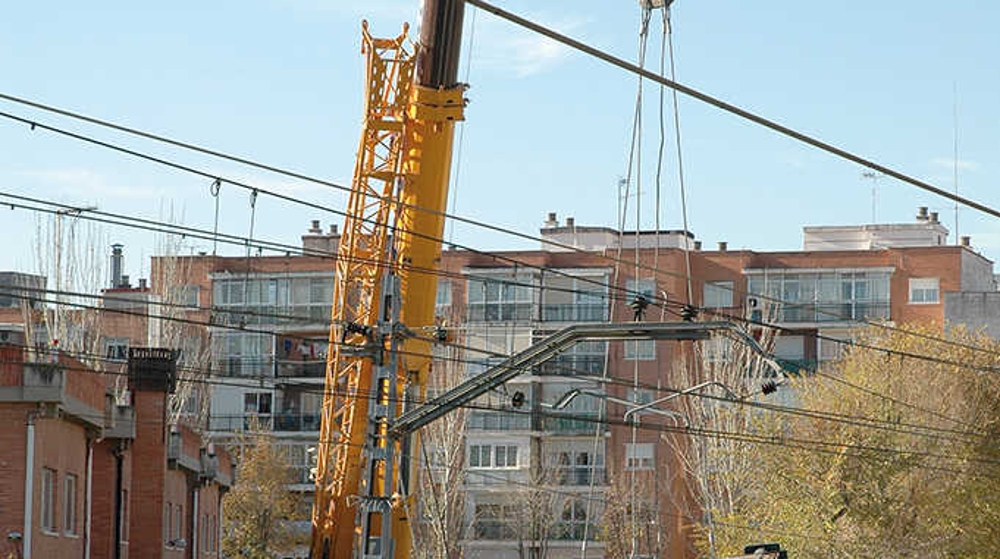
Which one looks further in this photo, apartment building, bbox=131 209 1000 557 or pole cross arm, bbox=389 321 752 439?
apartment building, bbox=131 209 1000 557

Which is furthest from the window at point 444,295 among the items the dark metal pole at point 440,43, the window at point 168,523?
the dark metal pole at point 440,43

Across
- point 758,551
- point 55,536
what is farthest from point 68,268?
point 758,551

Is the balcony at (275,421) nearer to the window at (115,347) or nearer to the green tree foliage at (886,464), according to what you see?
the window at (115,347)

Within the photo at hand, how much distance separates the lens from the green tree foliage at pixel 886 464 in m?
60.6

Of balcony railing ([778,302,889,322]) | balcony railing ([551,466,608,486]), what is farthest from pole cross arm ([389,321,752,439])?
balcony railing ([778,302,889,322])

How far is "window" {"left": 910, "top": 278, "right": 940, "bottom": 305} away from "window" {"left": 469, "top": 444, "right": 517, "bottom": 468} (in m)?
21.3

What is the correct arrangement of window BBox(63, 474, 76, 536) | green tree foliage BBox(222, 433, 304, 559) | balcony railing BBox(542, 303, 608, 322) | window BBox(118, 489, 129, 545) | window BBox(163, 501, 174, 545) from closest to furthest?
window BBox(63, 474, 76, 536) → window BBox(118, 489, 129, 545) → window BBox(163, 501, 174, 545) → green tree foliage BBox(222, 433, 304, 559) → balcony railing BBox(542, 303, 608, 322)

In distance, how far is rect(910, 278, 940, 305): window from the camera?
9656 centimetres

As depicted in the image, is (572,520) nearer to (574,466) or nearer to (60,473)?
(574,466)

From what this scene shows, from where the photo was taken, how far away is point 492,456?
3725 inches

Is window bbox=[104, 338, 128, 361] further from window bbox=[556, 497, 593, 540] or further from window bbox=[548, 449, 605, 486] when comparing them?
window bbox=[556, 497, 593, 540]

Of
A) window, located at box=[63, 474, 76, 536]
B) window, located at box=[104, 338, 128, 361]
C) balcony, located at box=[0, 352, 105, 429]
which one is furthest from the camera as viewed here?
window, located at box=[104, 338, 128, 361]

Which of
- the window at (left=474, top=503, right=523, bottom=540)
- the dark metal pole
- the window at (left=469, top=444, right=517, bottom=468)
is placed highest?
the dark metal pole

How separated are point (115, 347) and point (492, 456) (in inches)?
746
